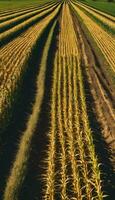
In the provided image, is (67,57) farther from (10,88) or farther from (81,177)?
(81,177)

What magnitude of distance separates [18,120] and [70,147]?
4.23 meters

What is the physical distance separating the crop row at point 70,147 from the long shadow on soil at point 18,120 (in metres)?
1.37

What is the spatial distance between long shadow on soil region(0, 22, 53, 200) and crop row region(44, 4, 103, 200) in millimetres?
1374

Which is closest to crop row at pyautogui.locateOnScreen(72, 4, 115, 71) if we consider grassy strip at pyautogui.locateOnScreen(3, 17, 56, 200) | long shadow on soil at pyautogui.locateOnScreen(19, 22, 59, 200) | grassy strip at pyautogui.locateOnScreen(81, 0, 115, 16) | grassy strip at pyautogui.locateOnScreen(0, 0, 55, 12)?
grassy strip at pyautogui.locateOnScreen(3, 17, 56, 200)

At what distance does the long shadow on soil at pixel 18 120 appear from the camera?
15.3 metres

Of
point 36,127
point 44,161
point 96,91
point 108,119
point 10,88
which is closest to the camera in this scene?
point 44,161

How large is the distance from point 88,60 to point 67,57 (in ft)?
5.83

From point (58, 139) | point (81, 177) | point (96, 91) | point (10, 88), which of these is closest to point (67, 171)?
point (81, 177)

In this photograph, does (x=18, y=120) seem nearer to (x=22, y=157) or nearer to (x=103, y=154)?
(x=22, y=157)

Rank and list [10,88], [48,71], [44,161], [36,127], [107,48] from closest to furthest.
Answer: [44,161], [36,127], [10,88], [48,71], [107,48]

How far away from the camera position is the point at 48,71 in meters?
28.2

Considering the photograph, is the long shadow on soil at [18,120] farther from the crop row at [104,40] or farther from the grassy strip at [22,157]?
the crop row at [104,40]

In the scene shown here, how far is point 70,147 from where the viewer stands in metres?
16.0

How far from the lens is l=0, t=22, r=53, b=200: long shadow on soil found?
15.3 m
